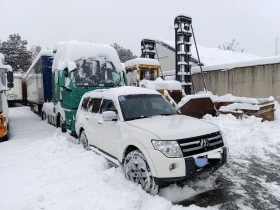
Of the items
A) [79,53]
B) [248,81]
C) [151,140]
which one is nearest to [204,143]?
[151,140]

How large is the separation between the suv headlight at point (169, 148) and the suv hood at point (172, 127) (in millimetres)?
77

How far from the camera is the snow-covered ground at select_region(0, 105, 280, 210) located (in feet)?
10.9

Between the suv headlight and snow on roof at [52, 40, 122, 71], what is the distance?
525 cm

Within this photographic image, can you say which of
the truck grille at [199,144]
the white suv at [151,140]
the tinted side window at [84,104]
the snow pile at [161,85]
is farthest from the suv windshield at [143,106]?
the snow pile at [161,85]

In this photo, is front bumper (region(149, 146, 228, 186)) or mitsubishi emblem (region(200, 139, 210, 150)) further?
mitsubishi emblem (region(200, 139, 210, 150))

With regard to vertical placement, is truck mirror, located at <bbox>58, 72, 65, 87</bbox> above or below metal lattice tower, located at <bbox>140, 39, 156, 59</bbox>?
below

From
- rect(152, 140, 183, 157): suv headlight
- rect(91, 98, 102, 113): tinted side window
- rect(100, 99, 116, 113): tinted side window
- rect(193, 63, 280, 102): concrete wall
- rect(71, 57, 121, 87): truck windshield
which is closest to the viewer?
rect(152, 140, 183, 157): suv headlight

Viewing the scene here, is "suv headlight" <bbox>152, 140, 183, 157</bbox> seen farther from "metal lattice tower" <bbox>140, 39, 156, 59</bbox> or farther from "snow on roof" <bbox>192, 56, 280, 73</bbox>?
"metal lattice tower" <bbox>140, 39, 156, 59</bbox>

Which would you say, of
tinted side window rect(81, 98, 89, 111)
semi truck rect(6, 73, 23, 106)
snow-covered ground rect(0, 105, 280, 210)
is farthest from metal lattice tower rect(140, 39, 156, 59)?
semi truck rect(6, 73, 23, 106)

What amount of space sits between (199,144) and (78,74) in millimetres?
5492

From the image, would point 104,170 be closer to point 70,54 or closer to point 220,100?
point 70,54

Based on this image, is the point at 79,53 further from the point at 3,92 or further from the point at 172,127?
the point at 172,127

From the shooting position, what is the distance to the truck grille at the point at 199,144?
3436mm

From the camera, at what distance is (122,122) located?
429cm
